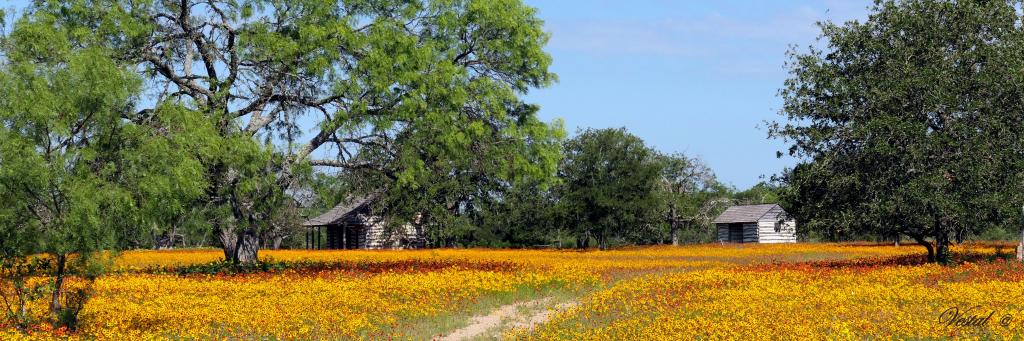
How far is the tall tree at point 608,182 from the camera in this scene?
69250mm

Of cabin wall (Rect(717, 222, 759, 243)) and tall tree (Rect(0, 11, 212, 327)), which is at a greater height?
tall tree (Rect(0, 11, 212, 327))

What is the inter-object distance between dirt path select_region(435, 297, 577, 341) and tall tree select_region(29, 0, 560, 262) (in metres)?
10.9

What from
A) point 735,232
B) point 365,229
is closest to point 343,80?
point 365,229

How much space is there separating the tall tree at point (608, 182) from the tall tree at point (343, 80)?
116ft

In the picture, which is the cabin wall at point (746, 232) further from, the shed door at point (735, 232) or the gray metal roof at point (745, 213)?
the gray metal roof at point (745, 213)

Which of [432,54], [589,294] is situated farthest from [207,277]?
[589,294]

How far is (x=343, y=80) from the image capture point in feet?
101

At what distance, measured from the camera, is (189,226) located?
101 ft

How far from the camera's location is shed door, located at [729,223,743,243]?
9988 centimetres

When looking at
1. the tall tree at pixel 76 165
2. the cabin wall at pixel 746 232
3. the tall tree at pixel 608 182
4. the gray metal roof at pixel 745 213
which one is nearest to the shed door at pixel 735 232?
the cabin wall at pixel 746 232

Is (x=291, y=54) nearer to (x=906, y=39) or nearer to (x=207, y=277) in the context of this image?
(x=207, y=277)

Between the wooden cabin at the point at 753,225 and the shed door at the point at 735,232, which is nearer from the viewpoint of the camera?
the wooden cabin at the point at 753,225

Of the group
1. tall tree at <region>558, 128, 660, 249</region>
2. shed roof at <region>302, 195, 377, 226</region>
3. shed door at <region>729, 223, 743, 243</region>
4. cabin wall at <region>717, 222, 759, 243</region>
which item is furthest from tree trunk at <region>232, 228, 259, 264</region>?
shed door at <region>729, 223, 743, 243</region>

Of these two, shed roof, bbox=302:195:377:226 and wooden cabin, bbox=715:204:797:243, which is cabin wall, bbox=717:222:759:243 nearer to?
wooden cabin, bbox=715:204:797:243
